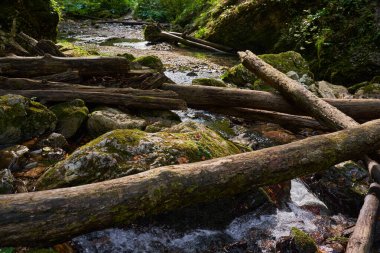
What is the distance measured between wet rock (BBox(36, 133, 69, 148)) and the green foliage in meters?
24.2

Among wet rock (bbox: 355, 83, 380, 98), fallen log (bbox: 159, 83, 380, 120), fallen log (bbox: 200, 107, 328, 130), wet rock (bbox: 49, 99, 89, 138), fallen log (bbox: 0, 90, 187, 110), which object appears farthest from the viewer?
wet rock (bbox: 355, 83, 380, 98)

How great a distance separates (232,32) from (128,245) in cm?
Answer: 1320

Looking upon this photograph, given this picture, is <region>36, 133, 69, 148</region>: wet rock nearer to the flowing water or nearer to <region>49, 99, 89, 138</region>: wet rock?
<region>49, 99, 89, 138</region>: wet rock

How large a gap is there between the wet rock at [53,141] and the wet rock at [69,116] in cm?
27

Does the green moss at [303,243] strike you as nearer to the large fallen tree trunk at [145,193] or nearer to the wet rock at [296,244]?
the wet rock at [296,244]

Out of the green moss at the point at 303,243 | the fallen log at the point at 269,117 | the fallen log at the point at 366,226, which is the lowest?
the green moss at the point at 303,243

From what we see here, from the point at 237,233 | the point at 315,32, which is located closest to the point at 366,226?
the point at 237,233

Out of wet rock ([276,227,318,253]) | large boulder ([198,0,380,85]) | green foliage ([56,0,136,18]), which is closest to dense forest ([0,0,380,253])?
wet rock ([276,227,318,253])

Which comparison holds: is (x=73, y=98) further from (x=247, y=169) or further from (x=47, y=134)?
(x=247, y=169)

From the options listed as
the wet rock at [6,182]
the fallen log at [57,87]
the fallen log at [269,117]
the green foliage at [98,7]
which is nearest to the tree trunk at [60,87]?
the fallen log at [57,87]

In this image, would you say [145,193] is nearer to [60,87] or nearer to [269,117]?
[60,87]

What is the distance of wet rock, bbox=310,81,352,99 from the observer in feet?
28.5

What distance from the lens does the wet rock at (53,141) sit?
17.1 ft

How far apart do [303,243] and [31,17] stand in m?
8.88
